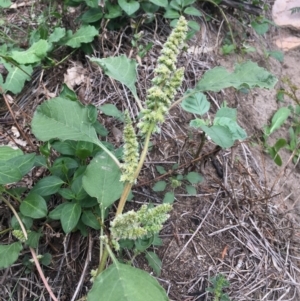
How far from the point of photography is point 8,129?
6.57ft

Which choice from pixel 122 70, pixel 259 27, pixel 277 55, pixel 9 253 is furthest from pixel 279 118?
pixel 9 253

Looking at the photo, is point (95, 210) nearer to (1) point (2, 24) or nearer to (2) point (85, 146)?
(2) point (85, 146)

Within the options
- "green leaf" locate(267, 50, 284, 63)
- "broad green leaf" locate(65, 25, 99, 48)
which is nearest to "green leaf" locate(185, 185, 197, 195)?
"broad green leaf" locate(65, 25, 99, 48)

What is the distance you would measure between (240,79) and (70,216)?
31.3 inches

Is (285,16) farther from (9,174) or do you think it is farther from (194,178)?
(9,174)

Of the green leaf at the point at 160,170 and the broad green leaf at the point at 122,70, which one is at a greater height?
the broad green leaf at the point at 122,70

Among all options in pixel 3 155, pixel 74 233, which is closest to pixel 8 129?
pixel 3 155

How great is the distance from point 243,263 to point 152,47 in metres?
1.26

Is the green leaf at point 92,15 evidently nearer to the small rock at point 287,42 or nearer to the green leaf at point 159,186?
the green leaf at point 159,186

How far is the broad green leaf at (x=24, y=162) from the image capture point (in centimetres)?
154

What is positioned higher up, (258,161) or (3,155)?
(3,155)

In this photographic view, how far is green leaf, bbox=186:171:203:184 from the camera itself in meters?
1.83

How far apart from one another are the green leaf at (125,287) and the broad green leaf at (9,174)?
0.47 meters

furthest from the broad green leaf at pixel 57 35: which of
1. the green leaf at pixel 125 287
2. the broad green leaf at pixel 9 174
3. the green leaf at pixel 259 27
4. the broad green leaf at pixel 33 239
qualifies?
the green leaf at pixel 125 287
